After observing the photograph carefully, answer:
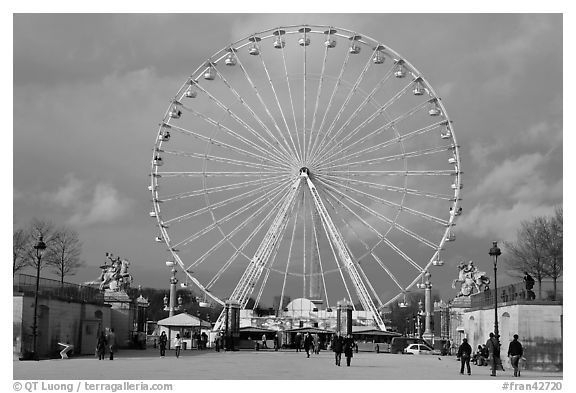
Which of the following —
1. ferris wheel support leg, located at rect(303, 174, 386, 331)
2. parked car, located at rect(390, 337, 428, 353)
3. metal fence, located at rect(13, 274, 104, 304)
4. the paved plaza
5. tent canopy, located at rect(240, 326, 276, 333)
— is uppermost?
ferris wheel support leg, located at rect(303, 174, 386, 331)

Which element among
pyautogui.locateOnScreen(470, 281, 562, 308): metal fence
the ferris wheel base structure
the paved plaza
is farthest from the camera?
the ferris wheel base structure

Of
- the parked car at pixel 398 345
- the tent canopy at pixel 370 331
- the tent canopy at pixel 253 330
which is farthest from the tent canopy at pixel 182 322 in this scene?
the parked car at pixel 398 345

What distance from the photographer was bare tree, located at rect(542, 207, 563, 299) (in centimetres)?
5991

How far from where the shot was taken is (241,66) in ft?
175

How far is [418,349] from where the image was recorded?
5509cm

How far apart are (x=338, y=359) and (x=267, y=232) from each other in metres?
18.8

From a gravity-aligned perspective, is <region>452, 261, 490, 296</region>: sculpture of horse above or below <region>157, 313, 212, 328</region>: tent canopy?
above

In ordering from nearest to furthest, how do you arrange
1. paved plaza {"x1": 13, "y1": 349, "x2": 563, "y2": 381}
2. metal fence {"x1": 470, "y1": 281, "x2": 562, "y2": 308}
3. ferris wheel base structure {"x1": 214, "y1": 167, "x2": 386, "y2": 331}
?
paved plaza {"x1": 13, "y1": 349, "x2": 563, "y2": 381}
metal fence {"x1": 470, "y1": 281, "x2": 562, "y2": 308}
ferris wheel base structure {"x1": 214, "y1": 167, "x2": 386, "y2": 331}

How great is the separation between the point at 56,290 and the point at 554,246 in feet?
113

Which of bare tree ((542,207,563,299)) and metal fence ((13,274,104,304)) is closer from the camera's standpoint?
metal fence ((13,274,104,304))

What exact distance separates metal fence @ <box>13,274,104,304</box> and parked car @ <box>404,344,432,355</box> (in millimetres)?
18768

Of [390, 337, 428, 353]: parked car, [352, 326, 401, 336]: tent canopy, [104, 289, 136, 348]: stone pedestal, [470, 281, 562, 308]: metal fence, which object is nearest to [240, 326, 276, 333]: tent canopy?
[352, 326, 401, 336]: tent canopy

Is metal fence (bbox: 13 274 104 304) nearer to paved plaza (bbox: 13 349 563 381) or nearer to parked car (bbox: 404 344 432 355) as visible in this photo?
paved plaza (bbox: 13 349 563 381)

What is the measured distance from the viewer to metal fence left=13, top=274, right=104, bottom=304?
37.1 m
